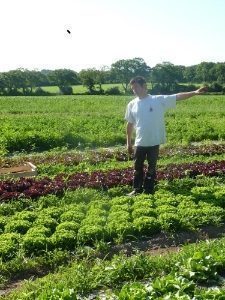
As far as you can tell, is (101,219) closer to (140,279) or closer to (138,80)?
(140,279)

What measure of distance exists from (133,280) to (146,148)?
369 centimetres

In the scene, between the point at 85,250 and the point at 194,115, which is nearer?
the point at 85,250

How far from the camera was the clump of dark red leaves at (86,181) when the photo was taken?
29.7ft

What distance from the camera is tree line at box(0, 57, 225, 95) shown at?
68.4 meters

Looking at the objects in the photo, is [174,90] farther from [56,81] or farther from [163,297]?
[163,297]

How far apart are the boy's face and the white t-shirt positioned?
16cm

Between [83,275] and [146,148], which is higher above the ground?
[146,148]

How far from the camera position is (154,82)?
68.3 m

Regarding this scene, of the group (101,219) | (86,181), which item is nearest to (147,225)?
(101,219)

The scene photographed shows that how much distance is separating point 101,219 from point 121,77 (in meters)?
80.6

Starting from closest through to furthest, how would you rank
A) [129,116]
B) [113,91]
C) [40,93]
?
1. [129,116]
2. [113,91]
3. [40,93]

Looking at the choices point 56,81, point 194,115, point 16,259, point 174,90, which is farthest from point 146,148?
point 56,81

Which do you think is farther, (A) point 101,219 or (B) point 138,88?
(B) point 138,88

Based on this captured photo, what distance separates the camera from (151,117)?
8469mm
